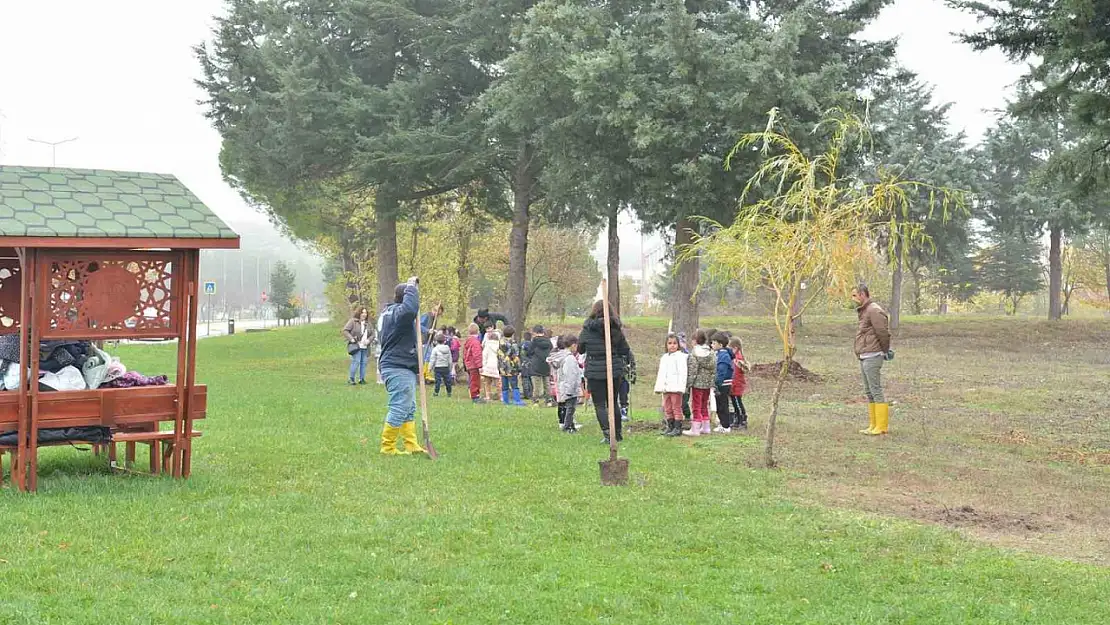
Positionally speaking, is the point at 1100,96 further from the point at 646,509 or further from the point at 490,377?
the point at 490,377

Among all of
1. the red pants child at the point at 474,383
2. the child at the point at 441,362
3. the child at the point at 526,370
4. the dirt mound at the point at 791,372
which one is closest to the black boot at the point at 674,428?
the child at the point at 526,370

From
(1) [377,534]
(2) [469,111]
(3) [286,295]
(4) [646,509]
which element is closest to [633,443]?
(4) [646,509]

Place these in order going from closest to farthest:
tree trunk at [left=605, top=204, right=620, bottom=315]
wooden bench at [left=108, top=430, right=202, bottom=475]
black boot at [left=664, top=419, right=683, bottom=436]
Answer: wooden bench at [left=108, top=430, right=202, bottom=475] → black boot at [left=664, top=419, right=683, bottom=436] → tree trunk at [left=605, top=204, right=620, bottom=315]

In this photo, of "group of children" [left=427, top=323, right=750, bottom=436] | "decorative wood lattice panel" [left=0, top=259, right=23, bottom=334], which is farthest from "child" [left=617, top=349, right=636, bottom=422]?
"decorative wood lattice panel" [left=0, top=259, right=23, bottom=334]

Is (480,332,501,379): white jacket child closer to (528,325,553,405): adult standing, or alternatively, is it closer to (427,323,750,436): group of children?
(427,323,750,436): group of children

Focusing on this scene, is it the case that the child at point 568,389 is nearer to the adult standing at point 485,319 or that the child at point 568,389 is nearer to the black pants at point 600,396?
the black pants at point 600,396

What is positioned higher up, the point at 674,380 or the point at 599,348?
the point at 599,348

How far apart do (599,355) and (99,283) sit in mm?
6172

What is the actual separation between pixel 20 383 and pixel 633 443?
7287 millimetres

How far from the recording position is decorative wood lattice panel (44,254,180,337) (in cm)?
951

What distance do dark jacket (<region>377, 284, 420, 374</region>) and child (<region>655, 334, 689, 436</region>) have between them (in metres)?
3.60

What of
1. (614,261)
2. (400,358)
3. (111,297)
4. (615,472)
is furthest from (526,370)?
(614,261)

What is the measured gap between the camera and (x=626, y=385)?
1512 cm

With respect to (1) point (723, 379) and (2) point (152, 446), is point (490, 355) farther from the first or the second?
(2) point (152, 446)
